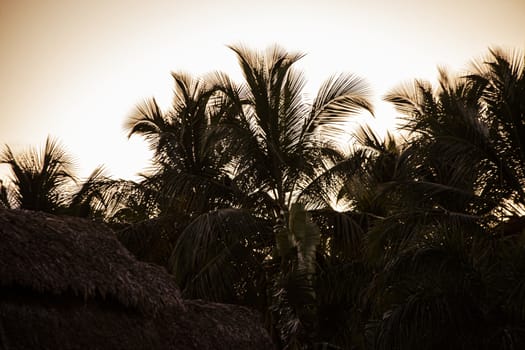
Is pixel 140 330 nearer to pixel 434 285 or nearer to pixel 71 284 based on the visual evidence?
pixel 71 284

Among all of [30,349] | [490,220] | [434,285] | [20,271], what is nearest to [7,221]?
[20,271]

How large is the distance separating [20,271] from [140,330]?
83.2 inches

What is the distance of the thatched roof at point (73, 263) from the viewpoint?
963 cm

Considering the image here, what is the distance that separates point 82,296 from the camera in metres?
10.2

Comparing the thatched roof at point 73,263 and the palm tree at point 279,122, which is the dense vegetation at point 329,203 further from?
the thatched roof at point 73,263

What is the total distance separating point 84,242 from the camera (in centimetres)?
1098

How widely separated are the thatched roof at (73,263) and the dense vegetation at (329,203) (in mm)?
3116

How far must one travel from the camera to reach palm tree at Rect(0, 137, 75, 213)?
1914 centimetres

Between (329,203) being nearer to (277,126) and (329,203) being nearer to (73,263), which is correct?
(277,126)

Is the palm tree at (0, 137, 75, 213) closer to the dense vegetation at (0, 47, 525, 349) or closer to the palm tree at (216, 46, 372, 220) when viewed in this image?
the dense vegetation at (0, 47, 525, 349)

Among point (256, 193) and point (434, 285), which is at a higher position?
point (256, 193)

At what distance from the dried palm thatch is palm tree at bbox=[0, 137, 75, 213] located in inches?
298

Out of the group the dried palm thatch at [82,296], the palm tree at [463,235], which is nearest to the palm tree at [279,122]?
the palm tree at [463,235]

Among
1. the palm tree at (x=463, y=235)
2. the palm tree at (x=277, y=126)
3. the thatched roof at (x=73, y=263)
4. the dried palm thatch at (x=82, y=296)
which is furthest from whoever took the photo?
the palm tree at (x=277, y=126)
